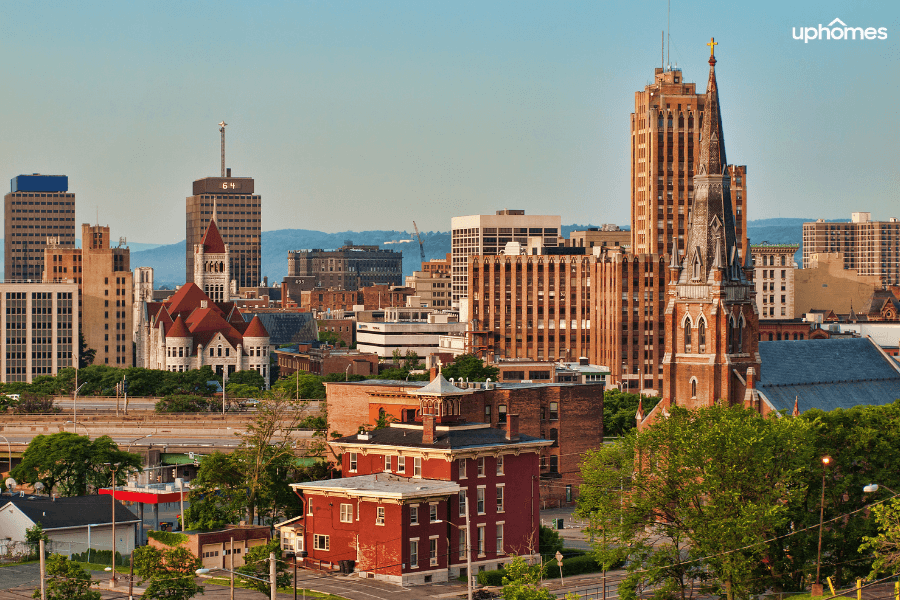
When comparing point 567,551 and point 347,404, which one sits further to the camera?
point 347,404

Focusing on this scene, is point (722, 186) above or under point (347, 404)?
above

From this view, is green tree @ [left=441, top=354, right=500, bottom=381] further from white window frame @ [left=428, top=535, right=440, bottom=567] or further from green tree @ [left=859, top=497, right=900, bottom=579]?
green tree @ [left=859, top=497, right=900, bottom=579]

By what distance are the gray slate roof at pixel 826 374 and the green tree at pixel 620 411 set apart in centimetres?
2653

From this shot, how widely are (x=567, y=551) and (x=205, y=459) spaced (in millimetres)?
30067

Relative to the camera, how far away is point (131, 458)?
443ft

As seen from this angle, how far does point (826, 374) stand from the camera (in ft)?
463

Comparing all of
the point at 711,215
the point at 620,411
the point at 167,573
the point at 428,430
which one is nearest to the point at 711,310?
the point at 711,215

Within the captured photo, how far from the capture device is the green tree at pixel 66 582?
81.9 meters

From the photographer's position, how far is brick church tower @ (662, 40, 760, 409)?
133 m

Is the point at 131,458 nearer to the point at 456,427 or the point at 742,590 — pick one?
the point at 456,427

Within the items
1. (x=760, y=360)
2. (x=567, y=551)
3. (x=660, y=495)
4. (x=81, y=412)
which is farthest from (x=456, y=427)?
(x=81, y=412)

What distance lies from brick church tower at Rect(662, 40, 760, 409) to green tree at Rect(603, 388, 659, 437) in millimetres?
30289

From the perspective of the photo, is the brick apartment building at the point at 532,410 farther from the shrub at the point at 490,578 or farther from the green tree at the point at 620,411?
the shrub at the point at 490,578

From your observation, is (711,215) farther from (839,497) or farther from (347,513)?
(347,513)
